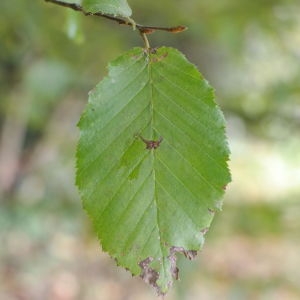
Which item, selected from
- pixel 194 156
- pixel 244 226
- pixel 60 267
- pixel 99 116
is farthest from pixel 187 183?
pixel 60 267

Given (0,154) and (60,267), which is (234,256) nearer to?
(60,267)

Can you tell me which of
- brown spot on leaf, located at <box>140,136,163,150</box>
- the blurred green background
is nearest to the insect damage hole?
brown spot on leaf, located at <box>140,136,163,150</box>

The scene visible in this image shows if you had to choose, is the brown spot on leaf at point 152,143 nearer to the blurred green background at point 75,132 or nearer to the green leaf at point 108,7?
the green leaf at point 108,7

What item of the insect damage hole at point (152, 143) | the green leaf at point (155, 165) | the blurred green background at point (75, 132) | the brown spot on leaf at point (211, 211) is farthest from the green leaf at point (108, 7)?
the blurred green background at point (75, 132)

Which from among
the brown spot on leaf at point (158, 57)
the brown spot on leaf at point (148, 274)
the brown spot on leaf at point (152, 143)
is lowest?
the brown spot on leaf at point (148, 274)

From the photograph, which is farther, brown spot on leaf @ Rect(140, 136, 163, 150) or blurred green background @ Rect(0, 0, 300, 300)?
blurred green background @ Rect(0, 0, 300, 300)

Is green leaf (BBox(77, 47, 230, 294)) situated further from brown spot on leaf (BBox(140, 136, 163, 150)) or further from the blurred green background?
the blurred green background
